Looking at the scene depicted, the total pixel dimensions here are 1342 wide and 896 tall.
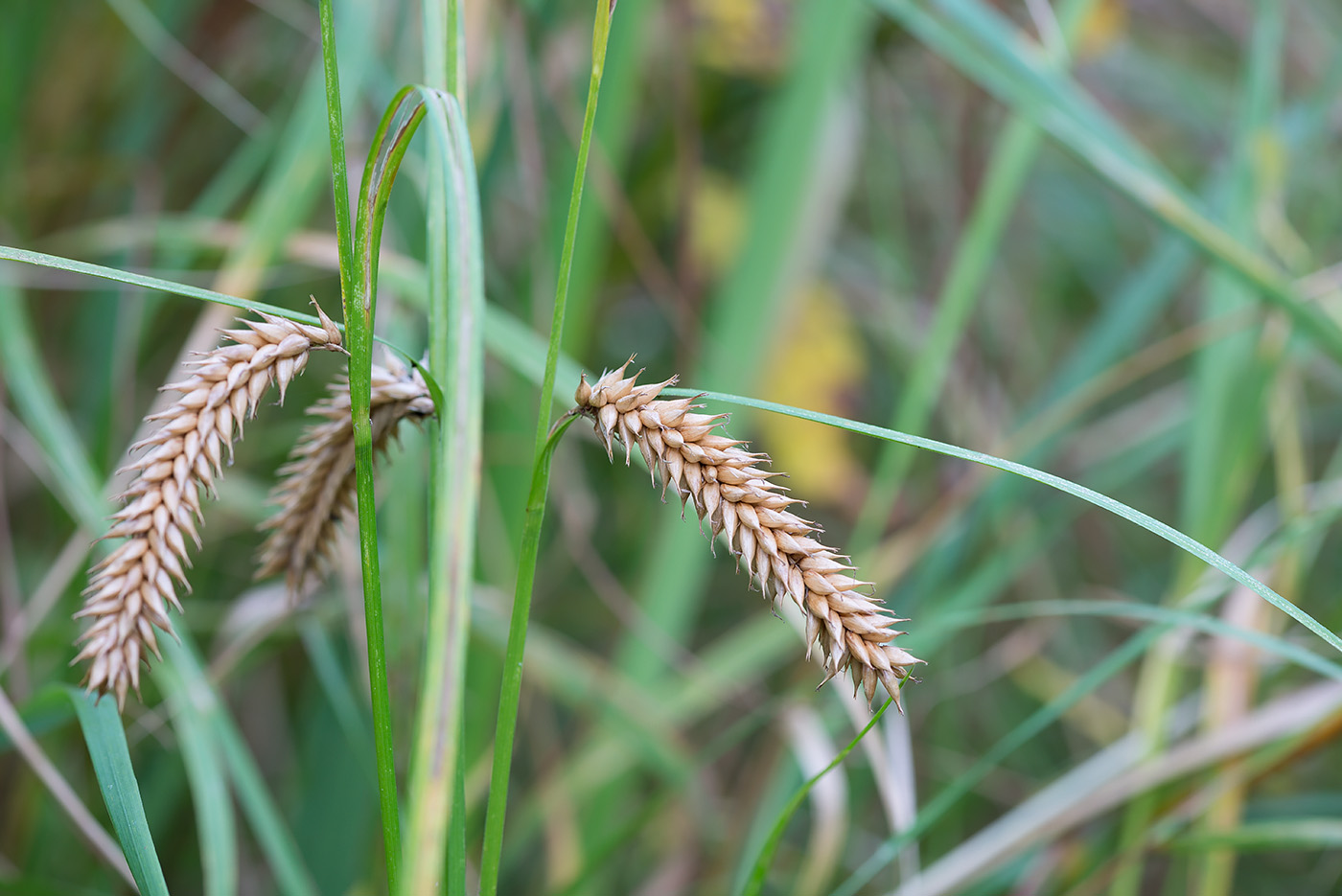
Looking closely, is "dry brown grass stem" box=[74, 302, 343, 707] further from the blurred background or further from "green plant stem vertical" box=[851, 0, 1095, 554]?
"green plant stem vertical" box=[851, 0, 1095, 554]

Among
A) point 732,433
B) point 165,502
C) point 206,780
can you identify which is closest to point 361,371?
point 165,502

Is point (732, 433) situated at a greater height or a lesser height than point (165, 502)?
greater

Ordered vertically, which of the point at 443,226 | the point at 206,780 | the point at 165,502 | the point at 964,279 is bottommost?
the point at 206,780

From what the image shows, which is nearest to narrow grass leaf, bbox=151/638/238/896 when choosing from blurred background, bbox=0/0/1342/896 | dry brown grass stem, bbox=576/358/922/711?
blurred background, bbox=0/0/1342/896

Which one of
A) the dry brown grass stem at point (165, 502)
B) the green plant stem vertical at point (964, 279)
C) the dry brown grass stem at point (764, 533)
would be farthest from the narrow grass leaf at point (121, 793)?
the green plant stem vertical at point (964, 279)

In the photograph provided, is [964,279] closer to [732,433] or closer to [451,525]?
[732,433]

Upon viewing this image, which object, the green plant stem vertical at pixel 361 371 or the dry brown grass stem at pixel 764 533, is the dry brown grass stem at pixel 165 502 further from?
the dry brown grass stem at pixel 764 533

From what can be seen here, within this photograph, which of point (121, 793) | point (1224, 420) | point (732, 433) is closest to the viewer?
point (121, 793)
